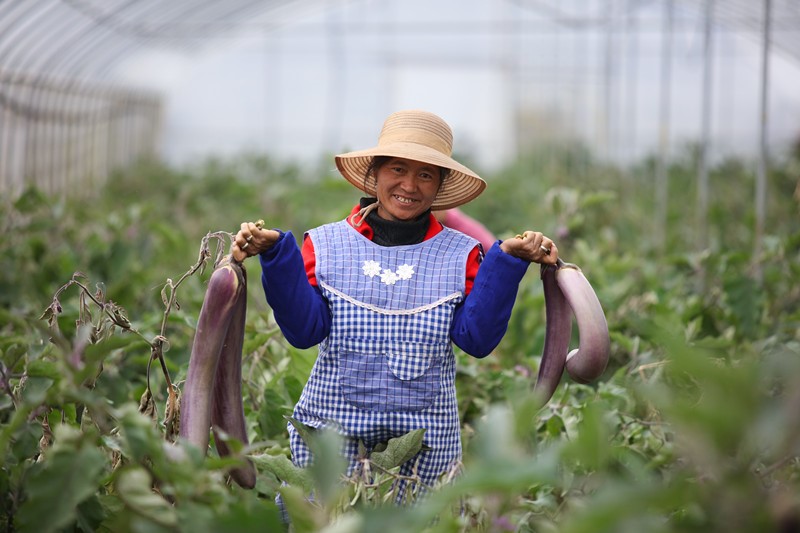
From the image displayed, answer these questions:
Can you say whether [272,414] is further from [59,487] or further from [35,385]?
[59,487]

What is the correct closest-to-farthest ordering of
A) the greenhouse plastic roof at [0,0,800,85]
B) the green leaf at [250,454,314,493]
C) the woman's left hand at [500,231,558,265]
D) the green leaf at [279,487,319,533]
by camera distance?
the green leaf at [279,487,319,533] → the green leaf at [250,454,314,493] → the woman's left hand at [500,231,558,265] → the greenhouse plastic roof at [0,0,800,85]


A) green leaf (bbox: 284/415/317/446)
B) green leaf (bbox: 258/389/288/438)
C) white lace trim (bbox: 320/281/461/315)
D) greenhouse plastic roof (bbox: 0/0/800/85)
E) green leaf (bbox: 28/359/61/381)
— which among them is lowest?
green leaf (bbox: 258/389/288/438)

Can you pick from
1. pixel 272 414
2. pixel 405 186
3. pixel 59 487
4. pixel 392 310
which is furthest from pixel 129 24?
pixel 59 487

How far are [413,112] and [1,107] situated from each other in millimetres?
6236

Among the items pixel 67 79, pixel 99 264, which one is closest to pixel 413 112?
pixel 99 264

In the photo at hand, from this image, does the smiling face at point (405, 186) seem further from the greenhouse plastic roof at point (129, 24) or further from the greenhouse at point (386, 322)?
the greenhouse plastic roof at point (129, 24)

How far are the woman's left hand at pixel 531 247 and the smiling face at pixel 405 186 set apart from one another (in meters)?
0.22

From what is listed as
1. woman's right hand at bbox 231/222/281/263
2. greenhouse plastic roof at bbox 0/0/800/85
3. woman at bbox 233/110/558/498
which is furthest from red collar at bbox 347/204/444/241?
greenhouse plastic roof at bbox 0/0/800/85

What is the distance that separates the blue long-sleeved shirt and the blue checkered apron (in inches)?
2.0

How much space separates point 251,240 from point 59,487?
637mm

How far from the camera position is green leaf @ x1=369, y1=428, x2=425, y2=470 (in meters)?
2.08

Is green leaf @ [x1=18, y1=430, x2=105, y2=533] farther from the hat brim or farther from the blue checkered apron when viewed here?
the hat brim

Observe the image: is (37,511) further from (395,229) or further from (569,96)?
(569,96)

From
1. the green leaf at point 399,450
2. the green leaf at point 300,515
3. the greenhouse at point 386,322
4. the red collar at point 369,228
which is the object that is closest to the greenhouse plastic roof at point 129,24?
the greenhouse at point 386,322
